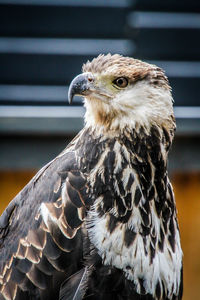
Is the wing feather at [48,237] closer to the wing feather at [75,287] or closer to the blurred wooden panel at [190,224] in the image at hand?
the wing feather at [75,287]

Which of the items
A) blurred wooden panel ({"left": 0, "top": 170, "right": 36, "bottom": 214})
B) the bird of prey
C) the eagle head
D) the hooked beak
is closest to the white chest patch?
the bird of prey

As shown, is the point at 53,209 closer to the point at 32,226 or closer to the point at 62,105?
the point at 32,226

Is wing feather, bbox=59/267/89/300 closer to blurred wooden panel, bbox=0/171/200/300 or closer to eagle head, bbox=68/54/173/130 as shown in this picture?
eagle head, bbox=68/54/173/130

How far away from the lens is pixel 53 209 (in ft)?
10.9

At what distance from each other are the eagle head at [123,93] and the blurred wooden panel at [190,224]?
2.28m

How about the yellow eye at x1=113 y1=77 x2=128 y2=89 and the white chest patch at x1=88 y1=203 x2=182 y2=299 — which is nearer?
the white chest patch at x1=88 y1=203 x2=182 y2=299

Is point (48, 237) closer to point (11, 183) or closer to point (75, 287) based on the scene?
point (75, 287)

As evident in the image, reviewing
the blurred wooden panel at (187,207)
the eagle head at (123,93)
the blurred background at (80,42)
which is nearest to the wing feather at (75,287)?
the eagle head at (123,93)

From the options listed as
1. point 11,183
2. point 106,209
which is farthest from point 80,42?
point 106,209

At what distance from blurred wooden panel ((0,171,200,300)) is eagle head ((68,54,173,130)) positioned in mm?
2281

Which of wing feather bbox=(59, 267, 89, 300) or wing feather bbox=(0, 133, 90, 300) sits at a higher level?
wing feather bbox=(0, 133, 90, 300)

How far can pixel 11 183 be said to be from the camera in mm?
5605

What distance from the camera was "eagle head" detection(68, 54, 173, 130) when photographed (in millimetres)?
3348

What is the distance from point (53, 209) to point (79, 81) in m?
0.61
